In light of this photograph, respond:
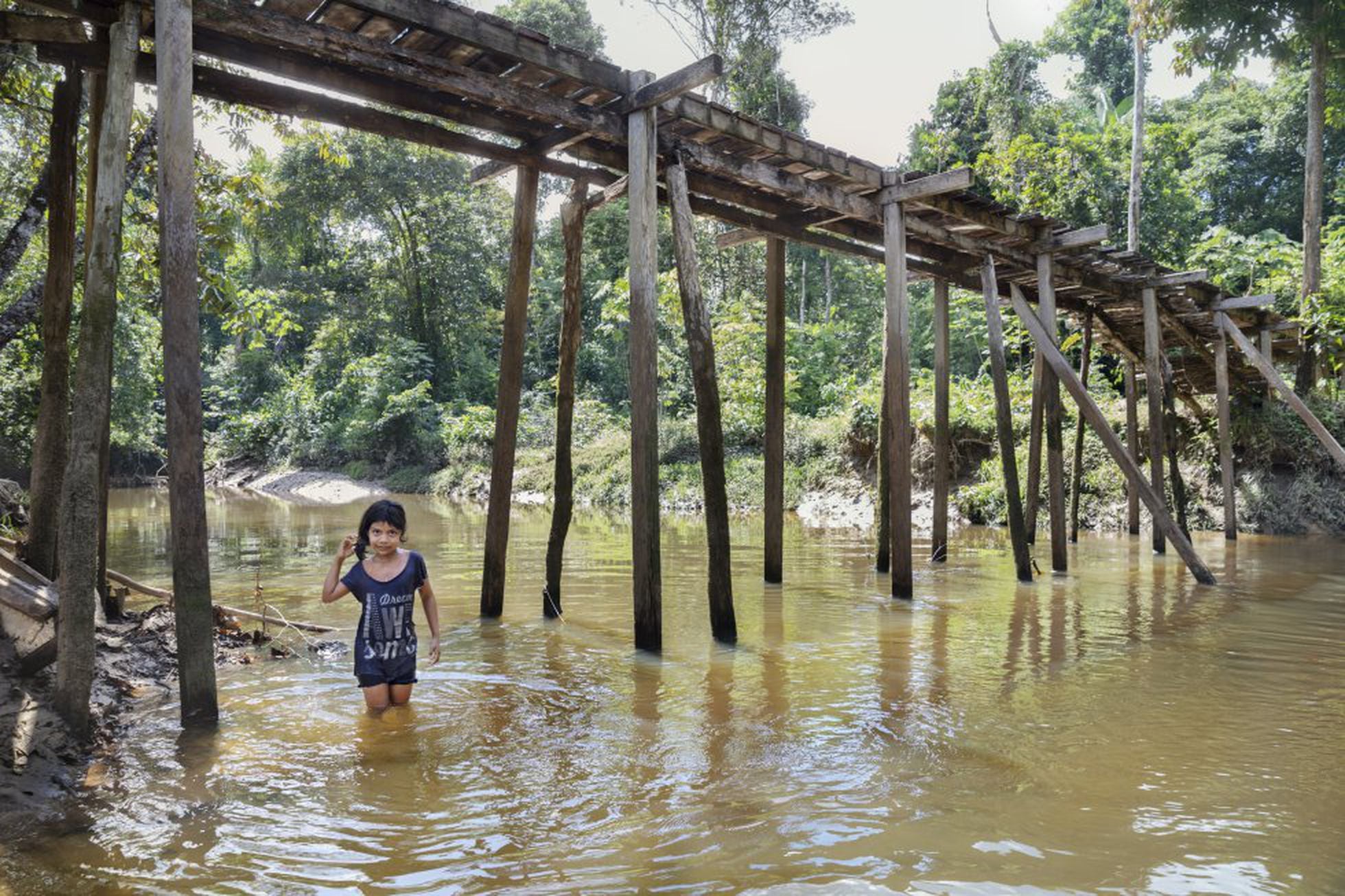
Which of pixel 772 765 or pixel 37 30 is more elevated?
pixel 37 30

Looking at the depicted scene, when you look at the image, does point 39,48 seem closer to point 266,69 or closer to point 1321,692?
point 266,69

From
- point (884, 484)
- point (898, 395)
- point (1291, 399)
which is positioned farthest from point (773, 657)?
point (1291, 399)

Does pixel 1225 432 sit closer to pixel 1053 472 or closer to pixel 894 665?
pixel 1053 472

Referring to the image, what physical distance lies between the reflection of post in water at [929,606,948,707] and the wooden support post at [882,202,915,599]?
1.88ft

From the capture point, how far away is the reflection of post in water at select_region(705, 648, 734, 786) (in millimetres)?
4098

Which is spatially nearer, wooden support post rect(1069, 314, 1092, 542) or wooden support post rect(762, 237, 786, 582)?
wooden support post rect(762, 237, 786, 582)

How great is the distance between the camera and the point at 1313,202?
16188 millimetres

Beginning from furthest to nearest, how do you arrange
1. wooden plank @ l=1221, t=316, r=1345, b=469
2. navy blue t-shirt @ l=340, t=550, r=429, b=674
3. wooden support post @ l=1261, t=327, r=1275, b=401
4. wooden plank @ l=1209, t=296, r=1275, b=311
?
wooden support post @ l=1261, t=327, r=1275, b=401 → wooden plank @ l=1209, t=296, r=1275, b=311 → wooden plank @ l=1221, t=316, r=1345, b=469 → navy blue t-shirt @ l=340, t=550, r=429, b=674

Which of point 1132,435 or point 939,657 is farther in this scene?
point 1132,435

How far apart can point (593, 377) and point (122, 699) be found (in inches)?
1148

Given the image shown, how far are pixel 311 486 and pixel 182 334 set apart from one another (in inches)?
1092

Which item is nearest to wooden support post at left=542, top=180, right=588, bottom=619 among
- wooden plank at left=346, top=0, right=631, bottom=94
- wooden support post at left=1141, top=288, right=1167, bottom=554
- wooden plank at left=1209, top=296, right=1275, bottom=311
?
wooden plank at left=346, top=0, right=631, bottom=94

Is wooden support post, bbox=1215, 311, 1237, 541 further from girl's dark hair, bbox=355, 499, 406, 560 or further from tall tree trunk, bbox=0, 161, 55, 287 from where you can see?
tall tree trunk, bbox=0, 161, 55, 287

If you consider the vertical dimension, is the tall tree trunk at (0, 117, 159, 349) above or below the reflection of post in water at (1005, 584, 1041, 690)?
above
